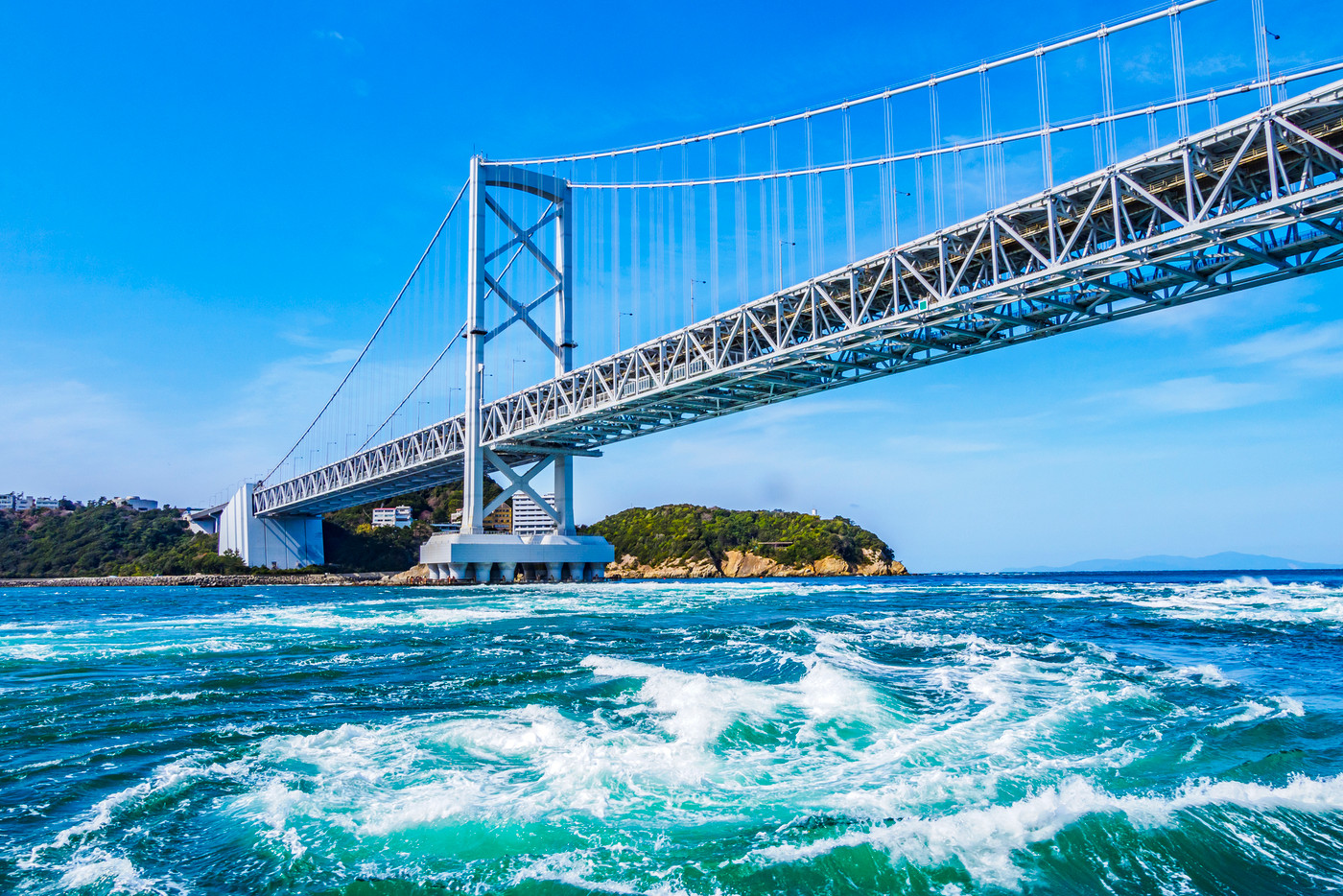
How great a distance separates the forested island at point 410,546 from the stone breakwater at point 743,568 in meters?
0.08

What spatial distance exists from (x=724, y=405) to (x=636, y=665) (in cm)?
2347

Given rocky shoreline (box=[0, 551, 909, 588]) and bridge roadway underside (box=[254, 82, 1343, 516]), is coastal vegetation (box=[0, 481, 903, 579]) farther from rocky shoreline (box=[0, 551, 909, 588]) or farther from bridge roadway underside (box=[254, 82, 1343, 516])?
bridge roadway underside (box=[254, 82, 1343, 516])

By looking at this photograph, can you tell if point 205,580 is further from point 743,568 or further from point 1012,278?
point 1012,278

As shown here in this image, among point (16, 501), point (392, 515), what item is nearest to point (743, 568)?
point (392, 515)

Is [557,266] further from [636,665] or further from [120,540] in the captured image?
[120,540]

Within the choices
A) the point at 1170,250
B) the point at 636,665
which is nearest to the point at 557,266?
the point at 1170,250

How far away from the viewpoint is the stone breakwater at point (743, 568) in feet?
223

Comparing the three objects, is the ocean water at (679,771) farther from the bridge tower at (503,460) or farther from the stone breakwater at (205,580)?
the stone breakwater at (205,580)

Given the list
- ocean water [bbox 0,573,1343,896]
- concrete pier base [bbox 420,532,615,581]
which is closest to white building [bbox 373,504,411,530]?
concrete pier base [bbox 420,532,615,581]

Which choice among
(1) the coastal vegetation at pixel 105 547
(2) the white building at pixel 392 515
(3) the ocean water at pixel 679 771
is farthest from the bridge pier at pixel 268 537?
(3) the ocean water at pixel 679 771

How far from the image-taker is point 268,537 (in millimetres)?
62031

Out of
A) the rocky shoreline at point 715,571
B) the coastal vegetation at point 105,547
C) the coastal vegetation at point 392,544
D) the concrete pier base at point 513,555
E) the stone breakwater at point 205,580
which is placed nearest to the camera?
the concrete pier base at point 513,555

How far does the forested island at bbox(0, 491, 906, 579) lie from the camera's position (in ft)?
216

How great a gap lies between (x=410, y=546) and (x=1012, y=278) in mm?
60003
